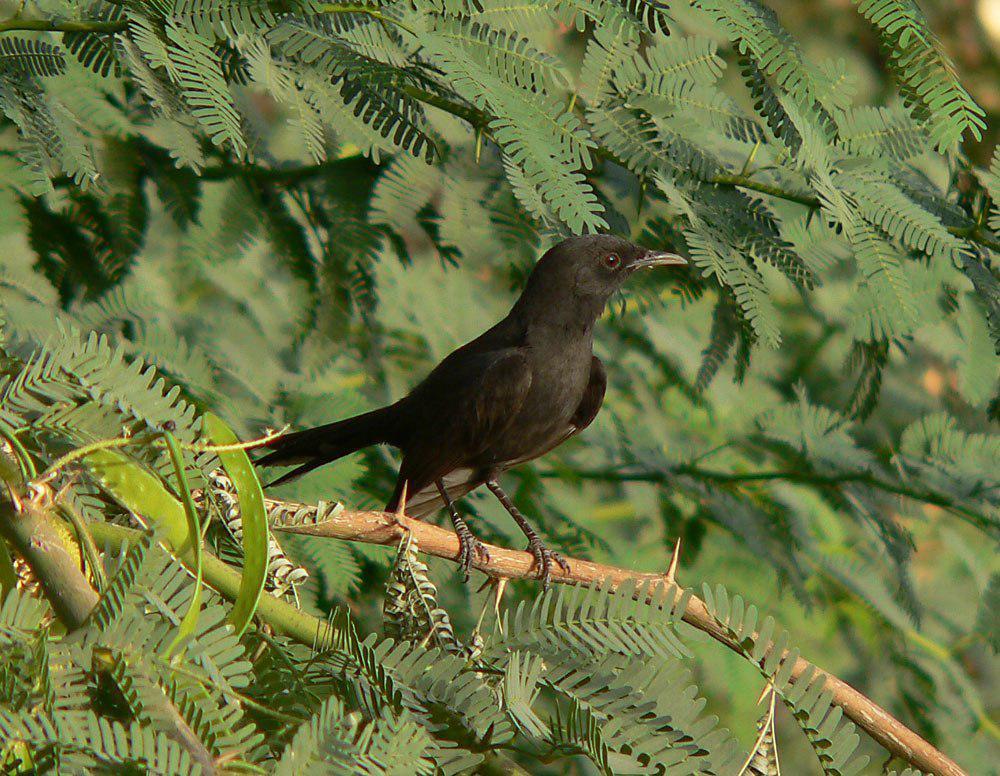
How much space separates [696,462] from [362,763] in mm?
2934

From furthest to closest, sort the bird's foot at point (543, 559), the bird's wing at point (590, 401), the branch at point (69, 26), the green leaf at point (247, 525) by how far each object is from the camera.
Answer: the bird's wing at point (590, 401) → the bird's foot at point (543, 559) → the branch at point (69, 26) → the green leaf at point (247, 525)

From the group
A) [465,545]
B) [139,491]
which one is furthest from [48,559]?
[465,545]

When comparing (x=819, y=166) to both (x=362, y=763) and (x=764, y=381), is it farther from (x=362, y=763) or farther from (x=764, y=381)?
(x=764, y=381)

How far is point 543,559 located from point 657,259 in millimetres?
935

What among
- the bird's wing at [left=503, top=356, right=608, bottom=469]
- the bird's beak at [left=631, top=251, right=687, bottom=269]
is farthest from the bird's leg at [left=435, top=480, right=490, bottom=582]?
the bird's beak at [left=631, top=251, right=687, bottom=269]

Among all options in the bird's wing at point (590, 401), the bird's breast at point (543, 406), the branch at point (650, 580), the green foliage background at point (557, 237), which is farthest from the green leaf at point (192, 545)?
the bird's wing at point (590, 401)

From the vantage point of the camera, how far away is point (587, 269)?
3326 mm

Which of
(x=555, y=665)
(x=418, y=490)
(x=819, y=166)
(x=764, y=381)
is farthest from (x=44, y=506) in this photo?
(x=764, y=381)

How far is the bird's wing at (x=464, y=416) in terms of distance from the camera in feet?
10.6

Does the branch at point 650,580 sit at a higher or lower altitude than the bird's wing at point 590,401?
higher

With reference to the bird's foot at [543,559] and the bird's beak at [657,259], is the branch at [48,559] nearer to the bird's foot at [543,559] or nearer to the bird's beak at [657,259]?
the bird's foot at [543,559]

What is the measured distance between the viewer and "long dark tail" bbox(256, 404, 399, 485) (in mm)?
2850

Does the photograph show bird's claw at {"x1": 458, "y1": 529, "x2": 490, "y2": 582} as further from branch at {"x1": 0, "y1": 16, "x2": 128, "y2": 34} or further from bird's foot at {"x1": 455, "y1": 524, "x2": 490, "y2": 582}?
branch at {"x1": 0, "y1": 16, "x2": 128, "y2": 34}

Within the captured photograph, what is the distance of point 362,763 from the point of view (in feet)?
3.71
